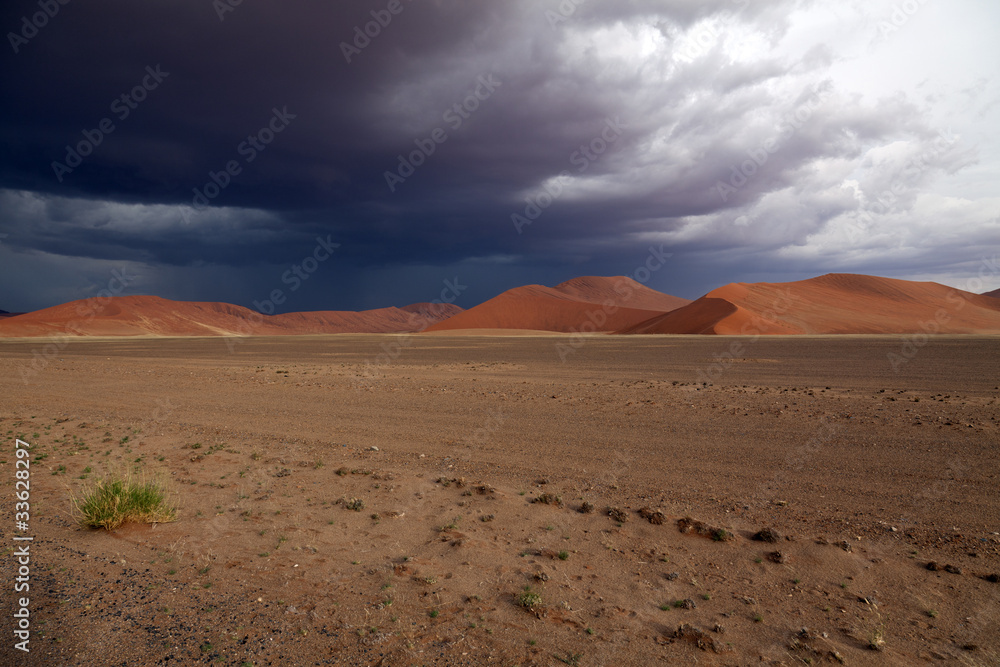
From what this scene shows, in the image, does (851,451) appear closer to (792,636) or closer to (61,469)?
(792,636)

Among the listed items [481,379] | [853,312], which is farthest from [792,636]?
[853,312]

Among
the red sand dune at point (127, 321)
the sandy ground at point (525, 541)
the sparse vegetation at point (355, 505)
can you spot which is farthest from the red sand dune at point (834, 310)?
Answer: the red sand dune at point (127, 321)

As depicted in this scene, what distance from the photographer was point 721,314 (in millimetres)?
87000

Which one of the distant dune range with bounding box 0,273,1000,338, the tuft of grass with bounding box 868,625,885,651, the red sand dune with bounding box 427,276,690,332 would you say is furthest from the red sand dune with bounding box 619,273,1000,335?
the tuft of grass with bounding box 868,625,885,651

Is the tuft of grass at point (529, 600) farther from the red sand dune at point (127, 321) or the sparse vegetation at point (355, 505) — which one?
the red sand dune at point (127, 321)

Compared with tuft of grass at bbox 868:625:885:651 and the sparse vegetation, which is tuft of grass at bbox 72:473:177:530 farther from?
tuft of grass at bbox 868:625:885:651

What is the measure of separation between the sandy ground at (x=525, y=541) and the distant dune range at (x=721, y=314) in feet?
236

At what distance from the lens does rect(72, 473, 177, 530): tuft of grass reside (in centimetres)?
615

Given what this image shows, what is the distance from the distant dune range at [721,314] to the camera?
84.6 m

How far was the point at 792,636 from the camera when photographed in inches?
166

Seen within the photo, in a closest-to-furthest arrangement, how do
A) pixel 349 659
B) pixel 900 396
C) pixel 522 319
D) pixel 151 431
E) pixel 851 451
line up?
pixel 349 659 < pixel 851 451 < pixel 151 431 < pixel 900 396 < pixel 522 319

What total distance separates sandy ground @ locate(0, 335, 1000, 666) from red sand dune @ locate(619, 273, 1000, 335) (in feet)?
234

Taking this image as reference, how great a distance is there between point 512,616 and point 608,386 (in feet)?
51.4

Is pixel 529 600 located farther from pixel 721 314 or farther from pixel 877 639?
pixel 721 314
